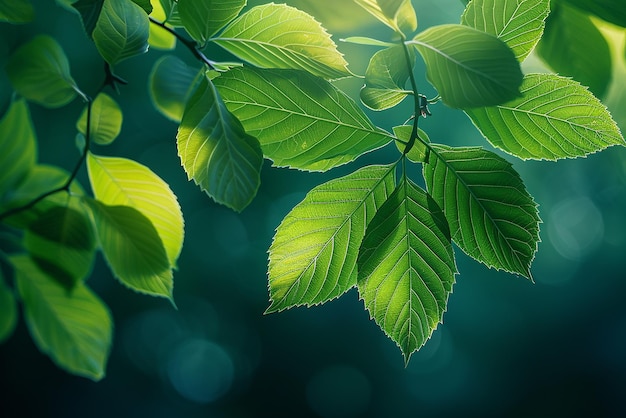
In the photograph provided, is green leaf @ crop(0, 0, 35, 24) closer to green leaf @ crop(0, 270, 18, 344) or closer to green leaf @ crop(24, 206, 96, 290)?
green leaf @ crop(24, 206, 96, 290)

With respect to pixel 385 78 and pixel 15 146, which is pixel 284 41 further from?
pixel 15 146

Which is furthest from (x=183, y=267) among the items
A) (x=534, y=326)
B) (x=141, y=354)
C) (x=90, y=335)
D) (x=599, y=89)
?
(x=599, y=89)

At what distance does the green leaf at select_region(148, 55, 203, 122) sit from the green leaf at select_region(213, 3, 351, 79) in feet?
0.63

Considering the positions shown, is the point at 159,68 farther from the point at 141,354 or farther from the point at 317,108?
the point at 141,354

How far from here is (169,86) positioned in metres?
0.53

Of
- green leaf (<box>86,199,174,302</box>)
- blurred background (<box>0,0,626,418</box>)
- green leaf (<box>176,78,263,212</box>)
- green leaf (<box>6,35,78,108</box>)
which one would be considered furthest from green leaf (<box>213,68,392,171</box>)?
blurred background (<box>0,0,626,418</box>)

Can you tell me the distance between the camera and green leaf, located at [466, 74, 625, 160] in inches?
11.4

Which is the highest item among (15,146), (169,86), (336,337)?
(169,86)

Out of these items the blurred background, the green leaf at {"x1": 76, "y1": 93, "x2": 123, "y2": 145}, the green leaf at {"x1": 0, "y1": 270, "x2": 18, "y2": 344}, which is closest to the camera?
the green leaf at {"x1": 76, "y1": 93, "x2": 123, "y2": 145}

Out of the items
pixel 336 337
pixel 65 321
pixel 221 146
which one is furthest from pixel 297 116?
pixel 336 337

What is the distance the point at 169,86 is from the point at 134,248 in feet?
0.60

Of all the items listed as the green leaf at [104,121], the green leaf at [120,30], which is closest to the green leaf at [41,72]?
the green leaf at [104,121]

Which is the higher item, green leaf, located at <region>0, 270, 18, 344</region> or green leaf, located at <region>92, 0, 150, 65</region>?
green leaf, located at <region>92, 0, 150, 65</region>

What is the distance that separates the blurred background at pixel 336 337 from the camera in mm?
5211
